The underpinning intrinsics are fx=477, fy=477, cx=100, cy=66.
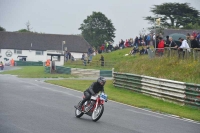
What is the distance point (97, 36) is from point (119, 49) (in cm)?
4989

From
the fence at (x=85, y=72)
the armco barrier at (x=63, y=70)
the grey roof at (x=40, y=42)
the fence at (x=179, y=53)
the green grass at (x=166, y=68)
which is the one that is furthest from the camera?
the grey roof at (x=40, y=42)

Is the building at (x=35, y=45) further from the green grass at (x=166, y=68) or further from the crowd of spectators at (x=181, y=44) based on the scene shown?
the crowd of spectators at (x=181, y=44)

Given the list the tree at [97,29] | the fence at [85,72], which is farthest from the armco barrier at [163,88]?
the tree at [97,29]

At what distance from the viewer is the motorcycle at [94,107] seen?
48.9 ft

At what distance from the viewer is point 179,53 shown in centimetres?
2698

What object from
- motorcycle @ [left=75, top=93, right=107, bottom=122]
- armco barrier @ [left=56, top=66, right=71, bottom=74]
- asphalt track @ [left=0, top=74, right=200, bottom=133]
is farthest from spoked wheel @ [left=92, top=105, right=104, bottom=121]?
armco barrier @ [left=56, top=66, right=71, bottom=74]

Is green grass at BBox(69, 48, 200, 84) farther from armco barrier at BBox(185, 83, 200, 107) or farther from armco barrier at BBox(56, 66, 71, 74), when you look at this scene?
armco barrier at BBox(56, 66, 71, 74)

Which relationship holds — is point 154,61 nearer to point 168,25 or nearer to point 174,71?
point 174,71

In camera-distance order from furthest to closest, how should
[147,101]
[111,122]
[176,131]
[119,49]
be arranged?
[119,49]
[147,101]
[111,122]
[176,131]

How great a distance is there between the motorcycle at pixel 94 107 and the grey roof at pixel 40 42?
278ft

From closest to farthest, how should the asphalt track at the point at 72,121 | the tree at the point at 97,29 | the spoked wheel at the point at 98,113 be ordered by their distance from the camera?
the asphalt track at the point at 72,121
the spoked wheel at the point at 98,113
the tree at the point at 97,29

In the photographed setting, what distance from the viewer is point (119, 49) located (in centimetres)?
6069

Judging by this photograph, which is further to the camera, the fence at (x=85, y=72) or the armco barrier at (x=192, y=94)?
the fence at (x=85, y=72)

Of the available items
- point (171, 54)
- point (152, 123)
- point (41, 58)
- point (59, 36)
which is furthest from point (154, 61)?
point (59, 36)
